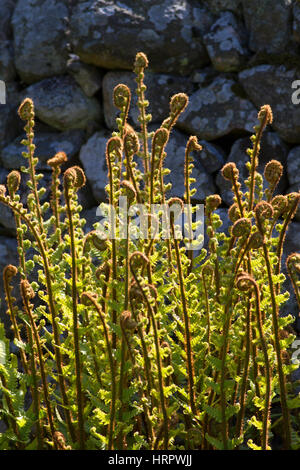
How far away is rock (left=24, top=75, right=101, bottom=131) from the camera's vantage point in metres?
3.66

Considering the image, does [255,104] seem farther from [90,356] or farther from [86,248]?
[90,356]

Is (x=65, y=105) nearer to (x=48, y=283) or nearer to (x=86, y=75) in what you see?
(x=86, y=75)

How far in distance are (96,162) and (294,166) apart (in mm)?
1109

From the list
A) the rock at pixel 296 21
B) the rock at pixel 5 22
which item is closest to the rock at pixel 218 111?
the rock at pixel 296 21

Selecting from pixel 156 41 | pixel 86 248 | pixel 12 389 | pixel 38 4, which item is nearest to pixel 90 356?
pixel 12 389

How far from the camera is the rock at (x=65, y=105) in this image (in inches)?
144

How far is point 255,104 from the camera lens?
326 cm

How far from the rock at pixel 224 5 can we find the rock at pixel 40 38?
0.85 m

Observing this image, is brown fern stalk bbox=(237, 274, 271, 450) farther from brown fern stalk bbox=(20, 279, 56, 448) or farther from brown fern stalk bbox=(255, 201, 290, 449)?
brown fern stalk bbox=(20, 279, 56, 448)

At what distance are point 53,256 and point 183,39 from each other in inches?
89.1

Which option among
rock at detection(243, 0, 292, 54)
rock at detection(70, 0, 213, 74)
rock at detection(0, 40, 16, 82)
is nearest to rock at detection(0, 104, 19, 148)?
rock at detection(0, 40, 16, 82)

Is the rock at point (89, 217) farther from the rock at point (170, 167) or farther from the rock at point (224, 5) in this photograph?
the rock at point (224, 5)

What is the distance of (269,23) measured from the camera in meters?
3.25

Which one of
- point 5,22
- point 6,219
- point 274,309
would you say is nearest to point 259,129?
point 274,309
